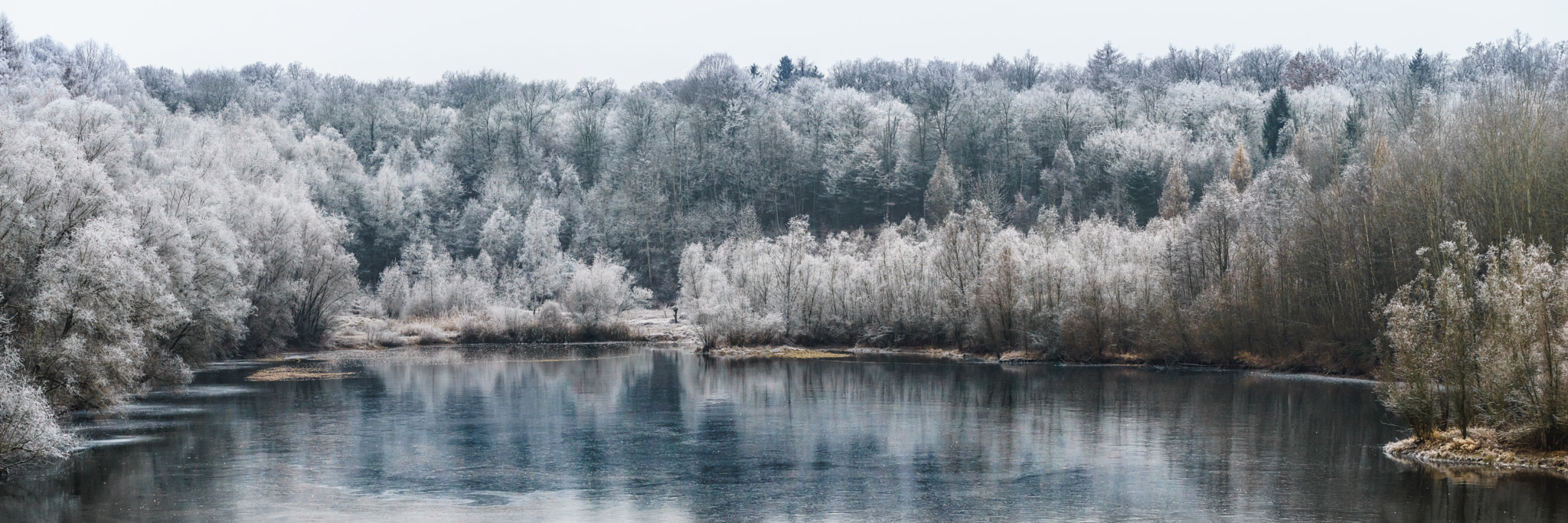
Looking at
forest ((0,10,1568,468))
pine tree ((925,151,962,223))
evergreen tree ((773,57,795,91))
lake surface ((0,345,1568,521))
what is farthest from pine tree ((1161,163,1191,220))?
Answer: evergreen tree ((773,57,795,91))

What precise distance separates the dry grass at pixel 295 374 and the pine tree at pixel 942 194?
53.0 m

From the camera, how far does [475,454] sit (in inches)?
1187

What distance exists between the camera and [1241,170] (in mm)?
85438

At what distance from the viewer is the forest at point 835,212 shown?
33.6m

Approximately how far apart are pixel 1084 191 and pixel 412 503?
285 feet

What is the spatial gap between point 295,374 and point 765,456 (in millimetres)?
32190

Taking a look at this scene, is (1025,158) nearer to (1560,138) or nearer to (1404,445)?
(1560,138)

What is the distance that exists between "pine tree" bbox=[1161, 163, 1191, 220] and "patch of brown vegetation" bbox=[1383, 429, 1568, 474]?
53.0 m

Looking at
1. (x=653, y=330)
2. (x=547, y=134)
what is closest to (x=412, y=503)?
(x=653, y=330)

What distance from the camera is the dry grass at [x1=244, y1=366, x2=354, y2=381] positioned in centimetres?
5188

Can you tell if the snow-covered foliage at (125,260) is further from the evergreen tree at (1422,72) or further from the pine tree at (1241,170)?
the evergreen tree at (1422,72)

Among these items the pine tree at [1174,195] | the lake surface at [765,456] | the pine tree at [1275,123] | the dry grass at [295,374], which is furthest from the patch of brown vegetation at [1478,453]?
the pine tree at [1275,123]

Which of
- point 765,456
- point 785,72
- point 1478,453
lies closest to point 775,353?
point 765,456

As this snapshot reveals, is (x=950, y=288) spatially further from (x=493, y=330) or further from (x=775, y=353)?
(x=493, y=330)
